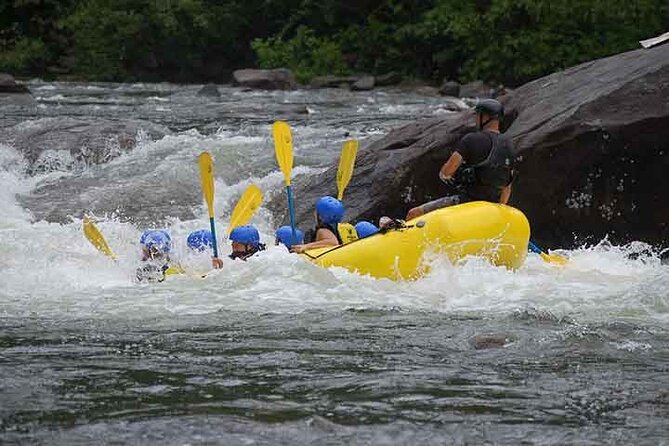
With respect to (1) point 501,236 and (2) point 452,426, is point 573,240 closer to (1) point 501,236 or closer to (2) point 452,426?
(1) point 501,236

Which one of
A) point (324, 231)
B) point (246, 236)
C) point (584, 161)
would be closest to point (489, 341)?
point (324, 231)

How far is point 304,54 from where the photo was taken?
27.8 metres

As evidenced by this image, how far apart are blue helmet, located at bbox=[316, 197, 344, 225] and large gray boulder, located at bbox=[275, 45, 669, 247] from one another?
1.64 meters

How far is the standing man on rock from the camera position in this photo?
7.59 metres

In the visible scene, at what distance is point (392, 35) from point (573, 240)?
1856cm

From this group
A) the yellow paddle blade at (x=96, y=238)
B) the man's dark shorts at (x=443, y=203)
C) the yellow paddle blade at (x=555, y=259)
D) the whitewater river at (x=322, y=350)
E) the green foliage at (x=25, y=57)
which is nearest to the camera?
the whitewater river at (x=322, y=350)

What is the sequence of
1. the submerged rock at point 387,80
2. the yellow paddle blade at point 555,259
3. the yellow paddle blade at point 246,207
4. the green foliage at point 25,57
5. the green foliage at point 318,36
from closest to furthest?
the yellow paddle blade at point 555,259
the yellow paddle blade at point 246,207
the green foliage at point 318,36
the submerged rock at point 387,80
the green foliage at point 25,57

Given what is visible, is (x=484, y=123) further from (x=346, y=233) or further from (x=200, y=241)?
(x=200, y=241)

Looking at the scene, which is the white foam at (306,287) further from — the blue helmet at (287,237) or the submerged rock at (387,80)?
the submerged rock at (387,80)

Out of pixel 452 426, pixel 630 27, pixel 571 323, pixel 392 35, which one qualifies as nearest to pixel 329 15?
pixel 392 35

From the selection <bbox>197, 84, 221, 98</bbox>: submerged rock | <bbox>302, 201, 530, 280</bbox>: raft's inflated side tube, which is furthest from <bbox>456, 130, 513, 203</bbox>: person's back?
<bbox>197, 84, 221, 98</bbox>: submerged rock

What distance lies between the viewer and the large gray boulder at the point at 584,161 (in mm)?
8586

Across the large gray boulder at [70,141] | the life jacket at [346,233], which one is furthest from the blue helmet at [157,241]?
the large gray boulder at [70,141]

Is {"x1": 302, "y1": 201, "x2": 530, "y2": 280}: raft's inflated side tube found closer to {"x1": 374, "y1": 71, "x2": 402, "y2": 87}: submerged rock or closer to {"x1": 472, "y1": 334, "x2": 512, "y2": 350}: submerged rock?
{"x1": 472, "y1": 334, "x2": 512, "y2": 350}: submerged rock
